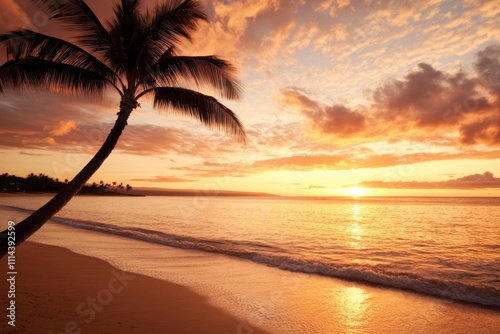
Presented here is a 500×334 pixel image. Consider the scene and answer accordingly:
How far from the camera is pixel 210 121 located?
26.6 feet

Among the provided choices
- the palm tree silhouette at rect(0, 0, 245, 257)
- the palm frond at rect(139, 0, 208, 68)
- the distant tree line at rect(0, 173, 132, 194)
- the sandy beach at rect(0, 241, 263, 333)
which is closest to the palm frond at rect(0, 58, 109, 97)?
the palm tree silhouette at rect(0, 0, 245, 257)

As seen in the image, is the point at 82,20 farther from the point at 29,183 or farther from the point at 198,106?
the point at 29,183

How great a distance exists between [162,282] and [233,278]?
7.21 ft

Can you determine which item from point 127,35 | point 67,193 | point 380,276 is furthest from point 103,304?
point 380,276

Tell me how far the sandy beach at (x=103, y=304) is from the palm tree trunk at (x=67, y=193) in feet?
4.70

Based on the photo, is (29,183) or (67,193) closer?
(67,193)

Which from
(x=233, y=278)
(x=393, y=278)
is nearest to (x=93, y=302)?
(x=233, y=278)

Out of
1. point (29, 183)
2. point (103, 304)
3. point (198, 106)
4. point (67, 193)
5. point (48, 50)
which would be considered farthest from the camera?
point (29, 183)

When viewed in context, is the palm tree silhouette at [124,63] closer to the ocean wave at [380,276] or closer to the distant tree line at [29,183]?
the ocean wave at [380,276]

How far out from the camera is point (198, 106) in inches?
308

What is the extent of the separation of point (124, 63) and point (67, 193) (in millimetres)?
3451

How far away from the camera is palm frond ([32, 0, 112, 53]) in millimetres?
6387

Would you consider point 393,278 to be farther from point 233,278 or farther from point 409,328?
point 233,278

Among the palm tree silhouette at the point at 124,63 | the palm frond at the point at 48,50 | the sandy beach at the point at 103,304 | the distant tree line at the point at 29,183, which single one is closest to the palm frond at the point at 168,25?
the palm tree silhouette at the point at 124,63
